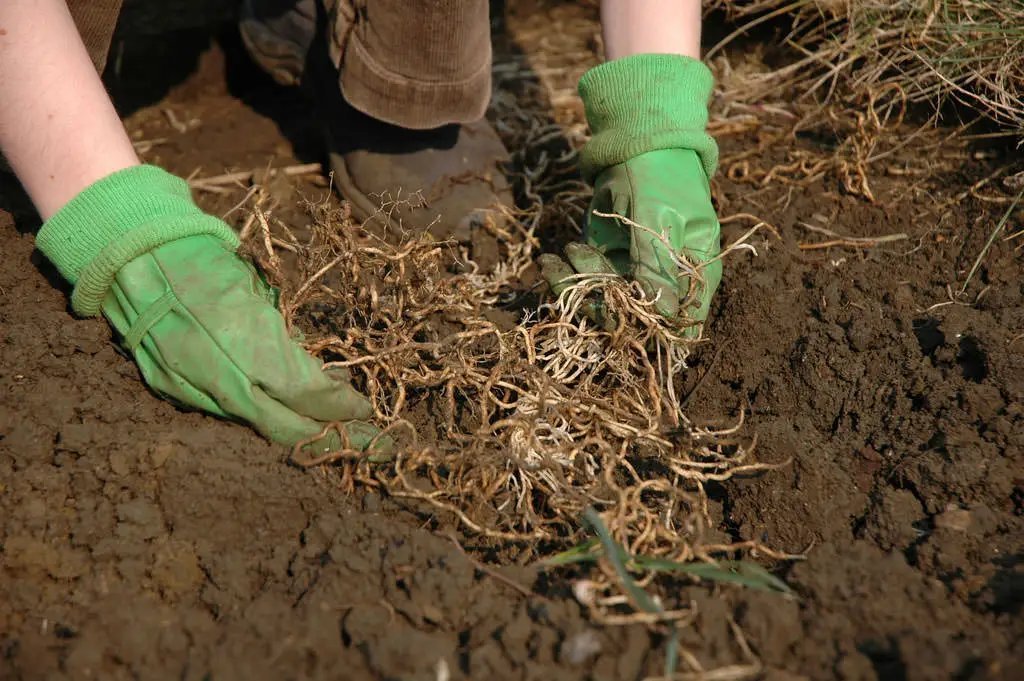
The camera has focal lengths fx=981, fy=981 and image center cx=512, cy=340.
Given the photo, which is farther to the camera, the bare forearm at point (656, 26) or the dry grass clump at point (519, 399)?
the bare forearm at point (656, 26)

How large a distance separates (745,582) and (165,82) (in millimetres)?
2146

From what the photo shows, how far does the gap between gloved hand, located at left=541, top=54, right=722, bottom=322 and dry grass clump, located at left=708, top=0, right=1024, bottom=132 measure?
633 mm

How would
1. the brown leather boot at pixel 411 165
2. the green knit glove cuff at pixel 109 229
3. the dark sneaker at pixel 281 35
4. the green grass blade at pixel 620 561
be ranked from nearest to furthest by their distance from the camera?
the green grass blade at pixel 620 561, the green knit glove cuff at pixel 109 229, the brown leather boot at pixel 411 165, the dark sneaker at pixel 281 35

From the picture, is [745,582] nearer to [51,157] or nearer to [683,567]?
[683,567]

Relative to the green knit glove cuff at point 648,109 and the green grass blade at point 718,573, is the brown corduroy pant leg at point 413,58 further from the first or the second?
the green grass blade at point 718,573

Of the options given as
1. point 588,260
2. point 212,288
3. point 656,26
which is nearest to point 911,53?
point 656,26

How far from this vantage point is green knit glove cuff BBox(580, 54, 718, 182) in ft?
5.85

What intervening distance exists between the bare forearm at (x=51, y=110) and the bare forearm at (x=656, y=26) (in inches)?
37.5

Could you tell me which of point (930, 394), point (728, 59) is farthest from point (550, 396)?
point (728, 59)

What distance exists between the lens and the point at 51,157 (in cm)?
153

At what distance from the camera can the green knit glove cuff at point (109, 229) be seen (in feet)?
4.92

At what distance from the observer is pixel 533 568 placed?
4.16ft

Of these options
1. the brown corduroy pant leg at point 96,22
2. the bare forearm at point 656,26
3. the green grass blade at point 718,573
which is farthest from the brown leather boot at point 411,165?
the green grass blade at point 718,573

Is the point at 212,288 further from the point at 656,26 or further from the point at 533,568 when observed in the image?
the point at 656,26
